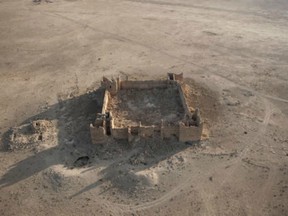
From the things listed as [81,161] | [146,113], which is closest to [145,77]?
[146,113]

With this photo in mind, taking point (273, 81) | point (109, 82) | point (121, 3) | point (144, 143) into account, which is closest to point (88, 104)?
point (109, 82)

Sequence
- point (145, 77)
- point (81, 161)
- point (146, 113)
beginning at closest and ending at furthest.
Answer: point (81, 161) → point (146, 113) → point (145, 77)

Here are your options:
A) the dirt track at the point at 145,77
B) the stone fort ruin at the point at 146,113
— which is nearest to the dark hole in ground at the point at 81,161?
the dirt track at the point at 145,77

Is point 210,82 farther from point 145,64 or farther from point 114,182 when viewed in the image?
point 114,182

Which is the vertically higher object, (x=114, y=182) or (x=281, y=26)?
(x=281, y=26)

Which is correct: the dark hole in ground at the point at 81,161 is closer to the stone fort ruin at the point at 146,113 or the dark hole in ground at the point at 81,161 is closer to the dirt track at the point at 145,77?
the dirt track at the point at 145,77

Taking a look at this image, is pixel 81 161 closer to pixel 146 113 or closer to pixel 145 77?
pixel 146 113

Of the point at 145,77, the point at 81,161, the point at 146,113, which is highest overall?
the point at 145,77
